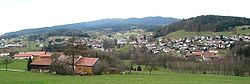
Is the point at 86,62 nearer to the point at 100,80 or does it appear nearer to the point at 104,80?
the point at 100,80

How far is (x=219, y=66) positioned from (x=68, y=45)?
39902 mm

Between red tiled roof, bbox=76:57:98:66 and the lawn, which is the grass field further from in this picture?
red tiled roof, bbox=76:57:98:66

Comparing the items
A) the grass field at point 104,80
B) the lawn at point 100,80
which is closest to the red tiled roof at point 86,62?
the grass field at point 104,80

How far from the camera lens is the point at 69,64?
7194 cm

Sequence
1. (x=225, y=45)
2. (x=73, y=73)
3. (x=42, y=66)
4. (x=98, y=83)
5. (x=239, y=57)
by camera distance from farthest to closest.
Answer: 1. (x=225, y=45)
2. (x=239, y=57)
3. (x=42, y=66)
4. (x=73, y=73)
5. (x=98, y=83)

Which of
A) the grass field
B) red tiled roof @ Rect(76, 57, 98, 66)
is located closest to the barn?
red tiled roof @ Rect(76, 57, 98, 66)

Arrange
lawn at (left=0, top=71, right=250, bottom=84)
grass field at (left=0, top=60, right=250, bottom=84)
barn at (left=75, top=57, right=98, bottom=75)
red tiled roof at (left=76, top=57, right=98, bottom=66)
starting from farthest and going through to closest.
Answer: red tiled roof at (left=76, top=57, right=98, bottom=66) → barn at (left=75, top=57, right=98, bottom=75) → grass field at (left=0, top=60, right=250, bottom=84) → lawn at (left=0, top=71, right=250, bottom=84)

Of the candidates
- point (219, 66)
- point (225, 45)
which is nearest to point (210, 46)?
point (225, 45)

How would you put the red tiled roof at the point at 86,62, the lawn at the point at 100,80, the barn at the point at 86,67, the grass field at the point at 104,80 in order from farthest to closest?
the red tiled roof at the point at 86,62 → the barn at the point at 86,67 → the grass field at the point at 104,80 → the lawn at the point at 100,80

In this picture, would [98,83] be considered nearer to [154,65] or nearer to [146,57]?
[154,65]

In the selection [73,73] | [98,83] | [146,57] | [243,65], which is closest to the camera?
[98,83]

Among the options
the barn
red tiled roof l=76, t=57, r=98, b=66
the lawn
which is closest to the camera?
the lawn

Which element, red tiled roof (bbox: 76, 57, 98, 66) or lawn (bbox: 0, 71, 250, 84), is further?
red tiled roof (bbox: 76, 57, 98, 66)

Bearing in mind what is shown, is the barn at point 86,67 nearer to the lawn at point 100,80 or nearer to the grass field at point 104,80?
the grass field at point 104,80
